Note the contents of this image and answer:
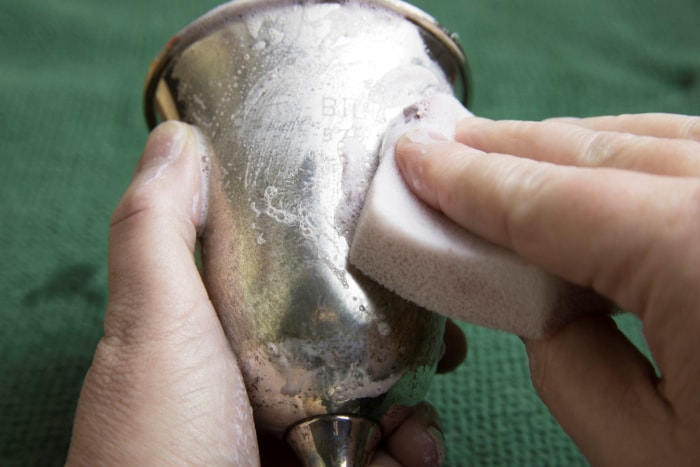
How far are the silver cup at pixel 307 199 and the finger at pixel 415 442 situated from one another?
0.14ft

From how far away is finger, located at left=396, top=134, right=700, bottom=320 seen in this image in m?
0.23

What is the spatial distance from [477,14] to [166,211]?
65 centimetres

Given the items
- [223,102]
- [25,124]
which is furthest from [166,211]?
[25,124]

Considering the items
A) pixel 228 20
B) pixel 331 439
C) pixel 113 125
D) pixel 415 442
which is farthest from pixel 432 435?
pixel 113 125

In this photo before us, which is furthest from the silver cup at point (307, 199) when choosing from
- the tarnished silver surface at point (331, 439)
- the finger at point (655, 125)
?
the finger at point (655, 125)

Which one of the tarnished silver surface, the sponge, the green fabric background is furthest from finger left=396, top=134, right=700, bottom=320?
the green fabric background

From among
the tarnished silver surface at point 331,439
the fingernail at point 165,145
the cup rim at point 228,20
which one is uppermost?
the cup rim at point 228,20

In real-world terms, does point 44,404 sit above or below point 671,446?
below

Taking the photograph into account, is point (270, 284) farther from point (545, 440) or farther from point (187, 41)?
point (545, 440)

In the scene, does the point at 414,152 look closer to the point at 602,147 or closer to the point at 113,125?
the point at 602,147

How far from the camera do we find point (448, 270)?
308 millimetres

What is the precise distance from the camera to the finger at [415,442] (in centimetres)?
43

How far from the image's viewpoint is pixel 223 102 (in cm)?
41

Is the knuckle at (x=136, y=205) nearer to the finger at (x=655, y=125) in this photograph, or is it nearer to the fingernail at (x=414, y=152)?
the fingernail at (x=414, y=152)
